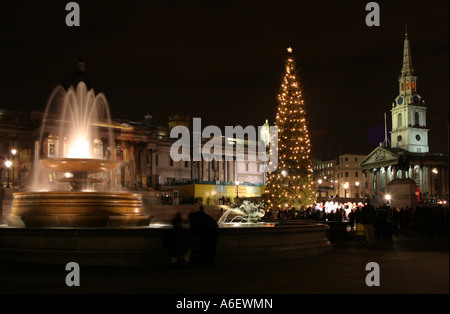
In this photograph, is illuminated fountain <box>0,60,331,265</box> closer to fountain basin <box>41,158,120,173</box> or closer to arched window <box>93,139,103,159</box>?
fountain basin <box>41,158,120,173</box>

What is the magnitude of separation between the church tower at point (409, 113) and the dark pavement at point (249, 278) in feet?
334

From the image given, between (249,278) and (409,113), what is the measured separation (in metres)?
106

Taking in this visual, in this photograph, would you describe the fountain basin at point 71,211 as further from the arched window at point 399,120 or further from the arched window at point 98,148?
the arched window at point 399,120

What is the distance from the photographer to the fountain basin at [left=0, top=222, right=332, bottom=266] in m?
10.3

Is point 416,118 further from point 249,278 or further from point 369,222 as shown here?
point 249,278

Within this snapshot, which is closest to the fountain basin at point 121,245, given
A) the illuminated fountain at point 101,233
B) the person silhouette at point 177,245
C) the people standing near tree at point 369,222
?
the illuminated fountain at point 101,233

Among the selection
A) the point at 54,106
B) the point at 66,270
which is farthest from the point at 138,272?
the point at 54,106

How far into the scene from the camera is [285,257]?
11.5 metres

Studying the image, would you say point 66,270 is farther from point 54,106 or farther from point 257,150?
point 257,150

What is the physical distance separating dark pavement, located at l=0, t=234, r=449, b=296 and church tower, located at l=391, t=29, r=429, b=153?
102 m

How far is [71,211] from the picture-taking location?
47.0ft

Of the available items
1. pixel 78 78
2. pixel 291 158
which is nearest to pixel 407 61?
pixel 78 78

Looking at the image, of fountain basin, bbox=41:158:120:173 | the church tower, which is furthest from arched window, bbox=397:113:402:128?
fountain basin, bbox=41:158:120:173

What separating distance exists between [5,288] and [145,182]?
185 feet
